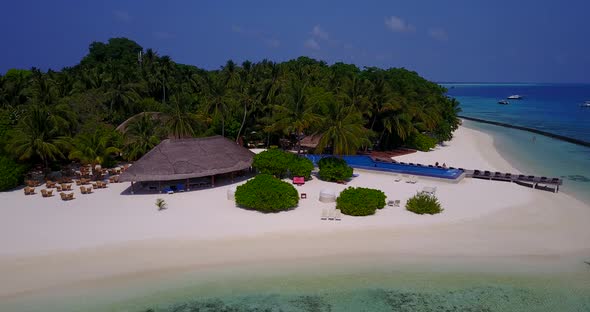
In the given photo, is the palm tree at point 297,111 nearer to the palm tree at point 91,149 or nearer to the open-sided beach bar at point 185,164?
the open-sided beach bar at point 185,164

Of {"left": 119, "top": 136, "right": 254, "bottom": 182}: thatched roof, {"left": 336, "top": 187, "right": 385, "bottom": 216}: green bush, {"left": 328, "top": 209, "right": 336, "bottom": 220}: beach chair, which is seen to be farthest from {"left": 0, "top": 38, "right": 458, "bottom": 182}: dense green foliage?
{"left": 328, "top": 209, "right": 336, "bottom": 220}: beach chair

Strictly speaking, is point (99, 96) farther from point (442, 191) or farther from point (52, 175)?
point (442, 191)

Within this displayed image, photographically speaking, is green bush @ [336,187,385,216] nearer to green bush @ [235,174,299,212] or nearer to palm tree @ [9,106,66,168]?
green bush @ [235,174,299,212]

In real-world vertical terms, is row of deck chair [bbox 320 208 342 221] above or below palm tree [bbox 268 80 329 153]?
below

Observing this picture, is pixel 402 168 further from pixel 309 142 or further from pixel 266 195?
pixel 266 195

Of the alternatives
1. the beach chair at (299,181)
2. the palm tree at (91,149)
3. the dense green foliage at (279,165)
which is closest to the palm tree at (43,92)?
the palm tree at (91,149)

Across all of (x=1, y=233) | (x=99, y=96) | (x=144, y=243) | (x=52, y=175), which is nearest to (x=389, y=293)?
(x=144, y=243)

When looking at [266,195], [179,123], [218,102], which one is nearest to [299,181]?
[266,195]
